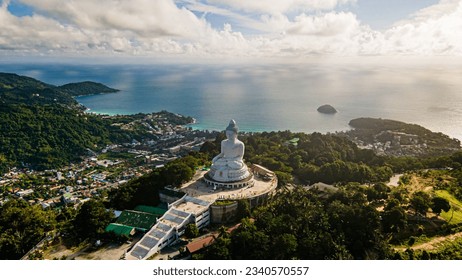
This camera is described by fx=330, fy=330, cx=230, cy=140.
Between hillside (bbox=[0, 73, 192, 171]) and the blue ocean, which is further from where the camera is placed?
the blue ocean

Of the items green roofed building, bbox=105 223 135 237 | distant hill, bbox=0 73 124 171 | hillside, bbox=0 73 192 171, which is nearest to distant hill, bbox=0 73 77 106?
hillside, bbox=0 73 192 171

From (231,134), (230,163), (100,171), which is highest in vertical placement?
(231,134)

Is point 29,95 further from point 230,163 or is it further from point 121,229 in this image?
point 121,229

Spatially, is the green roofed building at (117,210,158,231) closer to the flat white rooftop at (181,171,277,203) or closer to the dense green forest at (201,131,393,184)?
the flat white rooftop at (181,171,277,203)

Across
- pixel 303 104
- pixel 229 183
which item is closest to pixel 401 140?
pixel 229 183

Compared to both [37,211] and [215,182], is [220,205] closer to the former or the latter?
Result: [215,182]

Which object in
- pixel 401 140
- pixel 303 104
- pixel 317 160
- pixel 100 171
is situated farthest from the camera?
pixel 303 104
